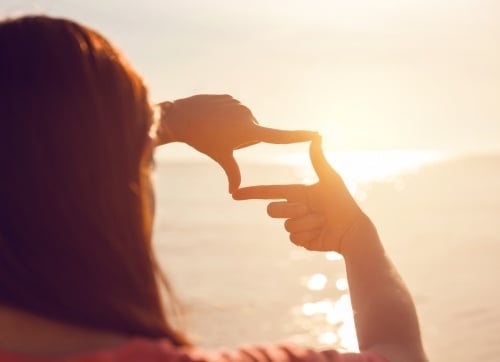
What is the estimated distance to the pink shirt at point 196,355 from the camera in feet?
3.42

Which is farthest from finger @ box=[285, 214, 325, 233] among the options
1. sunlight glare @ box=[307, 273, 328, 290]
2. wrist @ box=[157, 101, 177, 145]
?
sunlight glare @ box=[307, 273, 328, 290]

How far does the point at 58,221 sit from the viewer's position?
103 cm

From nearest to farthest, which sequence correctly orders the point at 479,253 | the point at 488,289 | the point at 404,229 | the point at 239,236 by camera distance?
the point at 488,289 → the point at 479,253 → the point at 239,236 → the point at 404,229

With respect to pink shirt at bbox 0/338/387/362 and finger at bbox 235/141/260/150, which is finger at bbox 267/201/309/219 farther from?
pink shirt at bbox 0/338/387/362

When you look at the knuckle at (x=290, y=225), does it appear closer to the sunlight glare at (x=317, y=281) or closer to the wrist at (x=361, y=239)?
the wrist at (x=361, y=239)

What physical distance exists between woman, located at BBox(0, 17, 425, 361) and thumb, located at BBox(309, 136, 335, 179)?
281 mm

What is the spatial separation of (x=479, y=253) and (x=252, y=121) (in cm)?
1275

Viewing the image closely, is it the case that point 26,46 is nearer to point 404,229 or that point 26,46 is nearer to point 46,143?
point 46,143

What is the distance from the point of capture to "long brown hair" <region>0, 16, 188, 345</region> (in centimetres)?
103

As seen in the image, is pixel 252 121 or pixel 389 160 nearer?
pixel 252 121

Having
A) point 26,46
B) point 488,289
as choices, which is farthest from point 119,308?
point 488,289

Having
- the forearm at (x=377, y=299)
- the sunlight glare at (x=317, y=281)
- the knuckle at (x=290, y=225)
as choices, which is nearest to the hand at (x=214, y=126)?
the knuckle at (x=290, y=225)

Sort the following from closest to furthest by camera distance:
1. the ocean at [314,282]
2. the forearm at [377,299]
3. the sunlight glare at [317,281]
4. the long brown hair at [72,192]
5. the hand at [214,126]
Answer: the long brown hair at [72,192] → the forearm at [377,299] → the hand at [214,126] → the ocean at [314,282] → the sunlight glare at [317,281]

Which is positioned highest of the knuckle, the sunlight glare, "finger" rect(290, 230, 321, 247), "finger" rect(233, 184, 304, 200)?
"finger" rect(233, 184, 304, 200)
